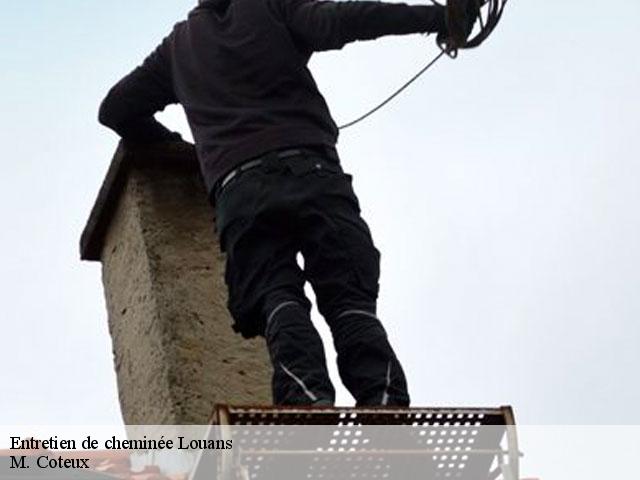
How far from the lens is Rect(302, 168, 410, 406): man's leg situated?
5188 millimetres

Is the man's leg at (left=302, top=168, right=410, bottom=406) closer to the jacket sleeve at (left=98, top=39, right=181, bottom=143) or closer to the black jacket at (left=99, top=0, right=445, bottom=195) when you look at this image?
the black jacket at (left=99, top=0, right=445, bottom=195)

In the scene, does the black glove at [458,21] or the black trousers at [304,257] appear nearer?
the black trousers at [304,257]

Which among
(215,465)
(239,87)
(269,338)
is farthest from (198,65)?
(215,465)

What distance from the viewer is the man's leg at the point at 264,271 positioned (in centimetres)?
525

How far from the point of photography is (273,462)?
4637 mm

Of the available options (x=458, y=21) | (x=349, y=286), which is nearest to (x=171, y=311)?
(x=349, y=286)

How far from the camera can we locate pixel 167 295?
653 cm

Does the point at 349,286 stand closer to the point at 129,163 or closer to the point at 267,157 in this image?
the point at 267,157

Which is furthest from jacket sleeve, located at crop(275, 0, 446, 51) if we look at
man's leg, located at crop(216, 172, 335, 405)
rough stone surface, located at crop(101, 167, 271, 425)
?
rough stone surface, located at crop(101, 167, 271, 425)

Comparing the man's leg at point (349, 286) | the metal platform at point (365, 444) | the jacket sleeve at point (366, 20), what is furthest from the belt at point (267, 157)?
the metal platform at point (365, 444)

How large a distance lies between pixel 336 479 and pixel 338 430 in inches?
7.5

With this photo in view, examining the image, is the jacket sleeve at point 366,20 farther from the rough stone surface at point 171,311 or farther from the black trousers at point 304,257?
the rough stone surface at point 171,311

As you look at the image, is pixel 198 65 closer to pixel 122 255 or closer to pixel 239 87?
pixel 239 87

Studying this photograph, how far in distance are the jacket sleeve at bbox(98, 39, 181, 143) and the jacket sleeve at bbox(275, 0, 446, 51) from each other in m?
0.73
